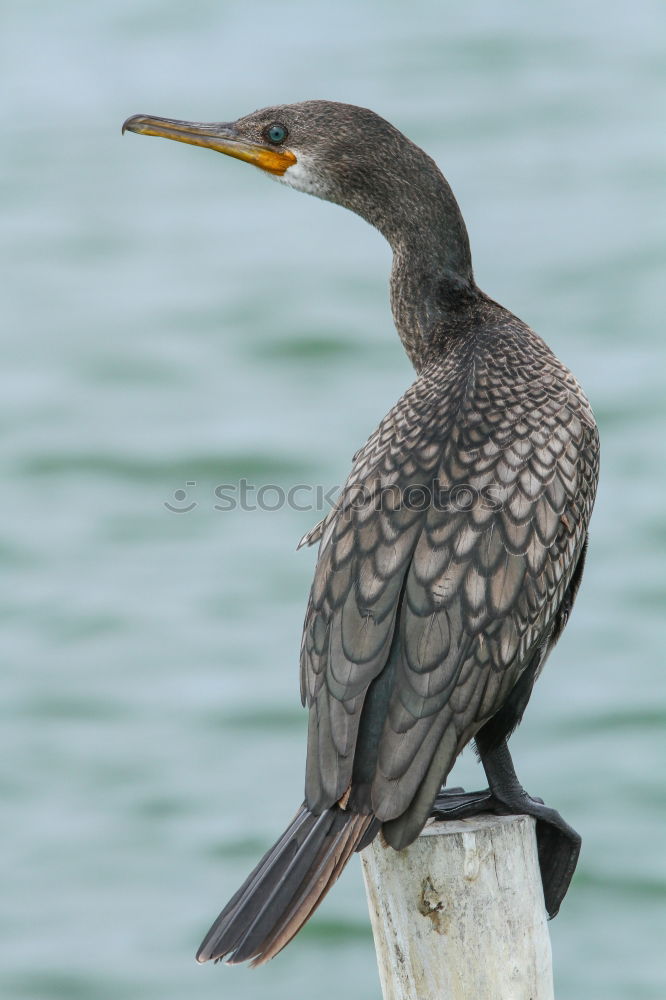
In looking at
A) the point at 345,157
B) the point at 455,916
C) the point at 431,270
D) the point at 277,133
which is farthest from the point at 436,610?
the point at 277,133

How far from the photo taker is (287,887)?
3.22 meters

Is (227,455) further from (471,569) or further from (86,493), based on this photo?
(471,569)

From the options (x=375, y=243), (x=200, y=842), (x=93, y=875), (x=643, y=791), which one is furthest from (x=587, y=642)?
(x=375, y=243)

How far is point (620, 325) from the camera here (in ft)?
41.1

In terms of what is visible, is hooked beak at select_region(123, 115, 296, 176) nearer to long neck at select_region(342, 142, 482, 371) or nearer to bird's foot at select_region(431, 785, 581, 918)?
long neck at select_region(342, 142, 482, 371)

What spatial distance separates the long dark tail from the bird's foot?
1.12ft

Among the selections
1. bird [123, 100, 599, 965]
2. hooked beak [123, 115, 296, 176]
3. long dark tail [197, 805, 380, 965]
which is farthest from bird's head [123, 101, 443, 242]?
long dark tail [197, 805, 380, 965]

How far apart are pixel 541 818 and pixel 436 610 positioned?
0.67 m

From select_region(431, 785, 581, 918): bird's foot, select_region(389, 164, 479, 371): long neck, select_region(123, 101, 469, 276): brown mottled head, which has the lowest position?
select_region(431, 785, 581, 918): bird's foot

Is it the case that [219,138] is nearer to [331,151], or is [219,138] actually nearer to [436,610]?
[331,151]

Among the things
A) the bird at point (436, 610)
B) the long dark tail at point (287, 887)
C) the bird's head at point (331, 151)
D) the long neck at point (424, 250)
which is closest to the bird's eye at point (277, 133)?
the bird's head at point (331, 151)

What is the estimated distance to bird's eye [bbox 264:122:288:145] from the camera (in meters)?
4.66

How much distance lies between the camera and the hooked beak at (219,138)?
15.3ft

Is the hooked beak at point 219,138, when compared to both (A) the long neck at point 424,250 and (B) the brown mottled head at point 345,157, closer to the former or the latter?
(B) the brown mottled head at point 345,157
